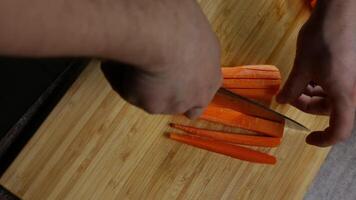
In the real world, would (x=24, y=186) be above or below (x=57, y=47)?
below

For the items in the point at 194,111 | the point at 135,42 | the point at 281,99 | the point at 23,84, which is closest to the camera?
the point at 135,42

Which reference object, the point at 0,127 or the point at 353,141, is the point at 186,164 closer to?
the point at 0,127

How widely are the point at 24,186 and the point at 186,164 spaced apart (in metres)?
0.33

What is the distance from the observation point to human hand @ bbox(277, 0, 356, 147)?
851 millimetres

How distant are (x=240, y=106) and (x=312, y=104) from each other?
0.51 feet

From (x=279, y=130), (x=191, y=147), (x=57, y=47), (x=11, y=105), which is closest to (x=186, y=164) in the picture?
(x=191, y=147)

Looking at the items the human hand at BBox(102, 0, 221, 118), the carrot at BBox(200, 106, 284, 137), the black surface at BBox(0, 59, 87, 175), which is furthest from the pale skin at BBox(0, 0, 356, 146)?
the black surface at BBox(0, 59, 87, 175)

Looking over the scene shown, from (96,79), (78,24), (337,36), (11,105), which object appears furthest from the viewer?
(11,105)

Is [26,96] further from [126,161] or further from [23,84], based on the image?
[126,161]

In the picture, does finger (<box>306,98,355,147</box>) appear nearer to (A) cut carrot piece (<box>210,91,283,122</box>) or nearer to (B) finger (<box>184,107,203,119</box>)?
(A) cut carrot piece (<box>210,91,283,122</box>)

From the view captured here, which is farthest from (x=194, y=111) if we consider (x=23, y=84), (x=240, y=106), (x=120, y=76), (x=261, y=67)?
(x=23, y=84)

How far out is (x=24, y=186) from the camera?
0.94m

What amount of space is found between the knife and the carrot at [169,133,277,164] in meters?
0.08

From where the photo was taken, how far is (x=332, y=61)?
0.85 metres
